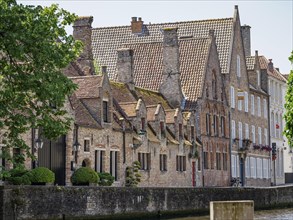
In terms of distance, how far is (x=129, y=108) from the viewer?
56.6 meters

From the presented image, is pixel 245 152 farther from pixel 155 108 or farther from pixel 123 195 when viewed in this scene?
pixel 123 195

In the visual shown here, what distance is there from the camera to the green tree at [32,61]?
30.8 metres

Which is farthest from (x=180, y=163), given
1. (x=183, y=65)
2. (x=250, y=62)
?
(x=250, y=62)

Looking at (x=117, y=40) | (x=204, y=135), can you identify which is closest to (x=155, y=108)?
(x=204, y=135)

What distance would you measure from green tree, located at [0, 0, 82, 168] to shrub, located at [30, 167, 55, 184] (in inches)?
370

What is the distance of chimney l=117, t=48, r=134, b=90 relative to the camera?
61.7 meters

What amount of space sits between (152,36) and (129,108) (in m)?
20.9

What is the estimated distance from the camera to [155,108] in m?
59.6

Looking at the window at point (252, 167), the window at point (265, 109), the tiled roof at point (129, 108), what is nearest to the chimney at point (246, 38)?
the window at point (265, 109)

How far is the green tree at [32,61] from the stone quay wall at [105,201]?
8.91ft

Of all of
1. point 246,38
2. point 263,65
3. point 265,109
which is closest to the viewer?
point 265,109

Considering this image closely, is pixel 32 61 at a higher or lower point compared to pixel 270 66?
lower

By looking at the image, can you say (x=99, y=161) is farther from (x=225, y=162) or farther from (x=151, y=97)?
(x=225, y=162)

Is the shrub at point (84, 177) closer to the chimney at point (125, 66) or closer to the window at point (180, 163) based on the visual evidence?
the chimney at point (125, 66)
